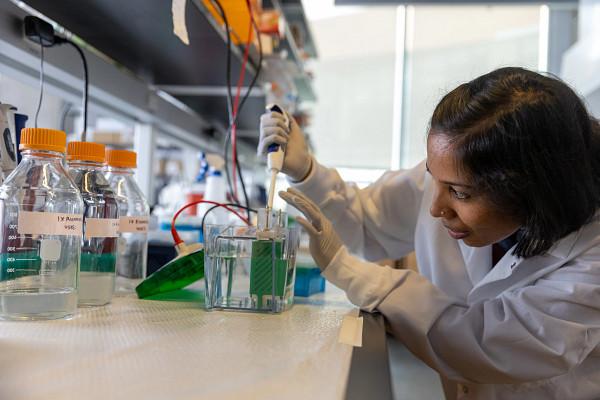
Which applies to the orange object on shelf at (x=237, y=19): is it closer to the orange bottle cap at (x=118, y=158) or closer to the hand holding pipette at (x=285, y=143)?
the hand holding pipette at (x=285, y=143)

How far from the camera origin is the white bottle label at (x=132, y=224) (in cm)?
100

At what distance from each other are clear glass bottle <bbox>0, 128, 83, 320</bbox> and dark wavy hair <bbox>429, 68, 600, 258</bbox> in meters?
0.73

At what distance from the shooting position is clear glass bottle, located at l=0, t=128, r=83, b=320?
708 mm

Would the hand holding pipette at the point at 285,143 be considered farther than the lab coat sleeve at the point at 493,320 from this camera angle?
Yes

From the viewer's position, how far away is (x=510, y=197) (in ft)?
3.25

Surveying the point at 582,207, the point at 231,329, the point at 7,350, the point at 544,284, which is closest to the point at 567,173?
the point at 582,207

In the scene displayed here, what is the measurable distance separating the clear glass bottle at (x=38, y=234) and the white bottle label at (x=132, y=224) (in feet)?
0.76

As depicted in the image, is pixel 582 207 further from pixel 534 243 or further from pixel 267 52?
pixel 267 52

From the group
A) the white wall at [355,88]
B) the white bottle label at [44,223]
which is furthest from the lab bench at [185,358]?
the white wall at [355,88]

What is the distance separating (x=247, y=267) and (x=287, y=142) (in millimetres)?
546

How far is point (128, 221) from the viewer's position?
1.01 meters

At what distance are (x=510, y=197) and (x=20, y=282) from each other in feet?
2.83

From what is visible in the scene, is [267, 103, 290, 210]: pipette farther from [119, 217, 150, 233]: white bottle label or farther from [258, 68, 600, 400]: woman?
[119, 217, 150, 233]: white bottle label

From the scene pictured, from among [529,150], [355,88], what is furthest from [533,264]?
[355,88]
